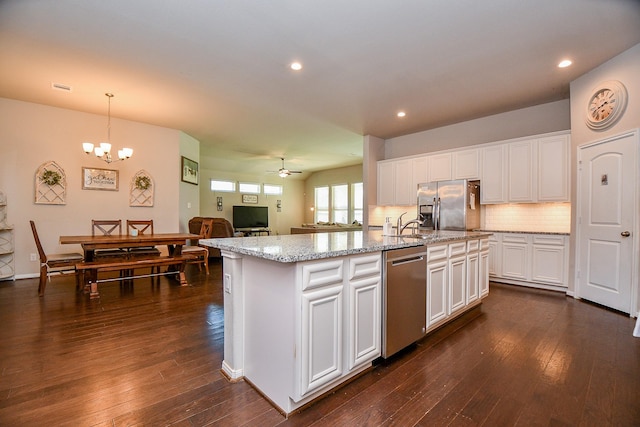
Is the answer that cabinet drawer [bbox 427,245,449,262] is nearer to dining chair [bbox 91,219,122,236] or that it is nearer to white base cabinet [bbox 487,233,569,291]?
white base cabinet [bbox 487,233,569,291]

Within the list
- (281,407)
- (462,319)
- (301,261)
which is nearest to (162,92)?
(301,261)

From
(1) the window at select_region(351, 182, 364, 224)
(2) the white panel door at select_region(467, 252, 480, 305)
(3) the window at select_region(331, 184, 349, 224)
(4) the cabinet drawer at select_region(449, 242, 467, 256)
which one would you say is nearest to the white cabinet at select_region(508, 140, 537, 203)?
(2) the white panel door at select_region(467, 252, 480, 305)

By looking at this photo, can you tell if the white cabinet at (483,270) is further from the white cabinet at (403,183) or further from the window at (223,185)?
the window at (223,185)

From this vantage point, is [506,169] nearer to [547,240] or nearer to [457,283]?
[547,240]

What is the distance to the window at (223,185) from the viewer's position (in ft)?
33.9

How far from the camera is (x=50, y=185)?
4.67 meters

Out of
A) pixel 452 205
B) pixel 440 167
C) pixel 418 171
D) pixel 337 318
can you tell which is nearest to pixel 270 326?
pixel 337 318

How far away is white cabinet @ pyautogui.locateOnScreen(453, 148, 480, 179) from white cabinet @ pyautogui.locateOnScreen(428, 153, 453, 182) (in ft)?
0.35

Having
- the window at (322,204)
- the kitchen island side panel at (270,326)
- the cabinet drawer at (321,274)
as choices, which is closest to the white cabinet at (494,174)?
the cabinet drawer at (321,274)

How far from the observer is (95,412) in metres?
1.55

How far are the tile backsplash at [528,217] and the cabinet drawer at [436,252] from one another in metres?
2.94

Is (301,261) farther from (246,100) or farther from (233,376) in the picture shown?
(246,100)

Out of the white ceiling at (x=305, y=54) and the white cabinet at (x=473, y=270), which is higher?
the white ceiling at (x=305, y=54)

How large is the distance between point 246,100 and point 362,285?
3554mm
